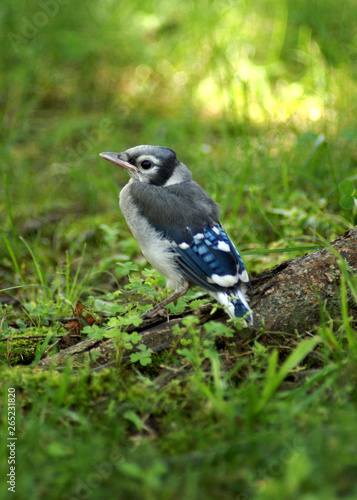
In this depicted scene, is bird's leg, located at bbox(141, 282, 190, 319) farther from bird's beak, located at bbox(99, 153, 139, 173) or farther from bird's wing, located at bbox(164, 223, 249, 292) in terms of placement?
bird's beak, located at bbox(99, 153, 139, 173)

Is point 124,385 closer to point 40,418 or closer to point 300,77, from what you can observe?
point 40,418

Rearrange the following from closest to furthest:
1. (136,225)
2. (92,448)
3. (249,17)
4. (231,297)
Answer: (92,448) → (231,297) → (136,225) → (249,17)

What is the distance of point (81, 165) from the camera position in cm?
561

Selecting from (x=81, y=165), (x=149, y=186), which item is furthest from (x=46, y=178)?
(x=149, y=186)

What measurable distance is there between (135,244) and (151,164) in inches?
37.0

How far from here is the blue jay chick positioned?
113 inches

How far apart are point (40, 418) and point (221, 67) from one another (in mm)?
5547

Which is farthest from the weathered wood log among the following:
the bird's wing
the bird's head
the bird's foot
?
the bird's head

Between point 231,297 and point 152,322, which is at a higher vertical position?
point 231,297

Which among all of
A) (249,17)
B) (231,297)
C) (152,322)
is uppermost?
(249,17)

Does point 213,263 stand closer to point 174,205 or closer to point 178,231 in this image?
point 178,231

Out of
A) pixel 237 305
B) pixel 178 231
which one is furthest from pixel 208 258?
pixel 237 305

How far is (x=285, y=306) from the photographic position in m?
2.71

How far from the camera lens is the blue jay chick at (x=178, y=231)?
2867 mm
